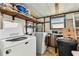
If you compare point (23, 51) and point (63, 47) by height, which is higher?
point (23, 51)

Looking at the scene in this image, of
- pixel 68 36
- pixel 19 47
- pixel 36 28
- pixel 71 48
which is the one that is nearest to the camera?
pixel 19 47

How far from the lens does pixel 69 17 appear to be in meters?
2.46

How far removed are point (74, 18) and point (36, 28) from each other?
4.74 ft

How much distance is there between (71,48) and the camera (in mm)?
2113

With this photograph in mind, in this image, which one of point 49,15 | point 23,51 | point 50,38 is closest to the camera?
point 23,51

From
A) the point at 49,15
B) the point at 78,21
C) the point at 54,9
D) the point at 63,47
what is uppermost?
the point at 54,9

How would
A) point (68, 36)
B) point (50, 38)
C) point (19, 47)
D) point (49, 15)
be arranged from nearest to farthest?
point (19, 47) → point (68, 36) → point (49, 15) → point (50, 38)

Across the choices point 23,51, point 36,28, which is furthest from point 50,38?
point 23,51

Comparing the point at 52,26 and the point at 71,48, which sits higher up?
the point at 52,26

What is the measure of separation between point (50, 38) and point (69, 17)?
165 centimetres

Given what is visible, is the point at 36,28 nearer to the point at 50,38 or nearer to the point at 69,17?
the point at 50,38

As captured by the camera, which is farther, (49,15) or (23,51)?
(49,15)

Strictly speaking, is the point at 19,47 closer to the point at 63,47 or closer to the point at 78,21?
the point at 63,47

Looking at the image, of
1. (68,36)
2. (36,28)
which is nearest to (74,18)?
(68,36)
